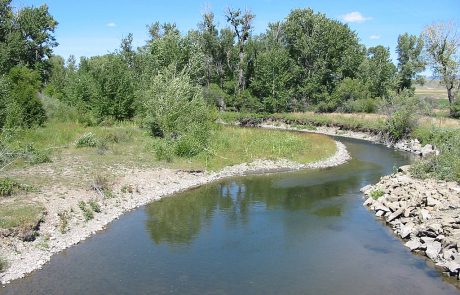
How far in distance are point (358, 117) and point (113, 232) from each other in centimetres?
5466

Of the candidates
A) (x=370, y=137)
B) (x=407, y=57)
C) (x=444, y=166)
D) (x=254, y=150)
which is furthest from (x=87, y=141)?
(x=407, y=57)

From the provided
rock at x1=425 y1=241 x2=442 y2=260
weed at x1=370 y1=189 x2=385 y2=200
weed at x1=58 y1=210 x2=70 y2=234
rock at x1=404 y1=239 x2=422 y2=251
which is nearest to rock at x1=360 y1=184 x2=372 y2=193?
weed at x1=370 y1=189 x2=385 y2=200

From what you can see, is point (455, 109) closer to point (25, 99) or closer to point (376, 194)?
point (376, 194)

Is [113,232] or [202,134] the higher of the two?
[202,134]

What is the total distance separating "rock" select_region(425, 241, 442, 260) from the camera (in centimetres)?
1991

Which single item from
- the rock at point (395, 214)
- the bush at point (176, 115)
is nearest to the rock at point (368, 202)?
the rock at point (395, 214)

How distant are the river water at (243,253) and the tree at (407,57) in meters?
68.6

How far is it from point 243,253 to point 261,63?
68.8 meters

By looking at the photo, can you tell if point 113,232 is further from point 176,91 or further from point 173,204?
point 176,91

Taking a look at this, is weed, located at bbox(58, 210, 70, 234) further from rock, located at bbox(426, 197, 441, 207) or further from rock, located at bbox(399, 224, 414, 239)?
rock, located at bbox(426, 197, 441, 207)

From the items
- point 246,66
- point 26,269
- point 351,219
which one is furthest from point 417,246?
point 246,66

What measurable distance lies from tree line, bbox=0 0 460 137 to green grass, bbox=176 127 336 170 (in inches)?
666

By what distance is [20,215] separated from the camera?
20484mm

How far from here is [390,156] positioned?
155ft
